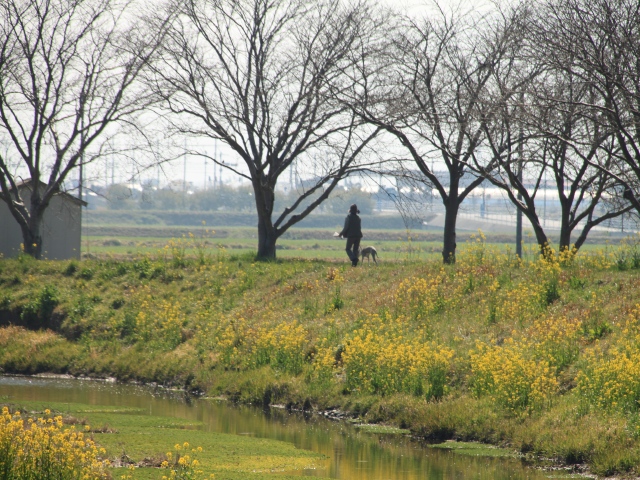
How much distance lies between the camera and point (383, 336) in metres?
18.5

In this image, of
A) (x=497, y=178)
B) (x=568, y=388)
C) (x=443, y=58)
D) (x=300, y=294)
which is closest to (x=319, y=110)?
(x=443, y=58)

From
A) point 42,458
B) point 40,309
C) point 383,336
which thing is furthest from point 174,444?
point 40,309

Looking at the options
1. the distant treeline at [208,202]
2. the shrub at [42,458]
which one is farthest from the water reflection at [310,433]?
the distant treeline at [208,202]

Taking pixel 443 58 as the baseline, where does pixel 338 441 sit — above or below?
below

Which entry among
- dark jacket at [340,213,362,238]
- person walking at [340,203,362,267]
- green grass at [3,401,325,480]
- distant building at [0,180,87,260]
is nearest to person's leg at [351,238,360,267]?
person walking at [340,203,362,267]

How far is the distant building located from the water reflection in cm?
1437

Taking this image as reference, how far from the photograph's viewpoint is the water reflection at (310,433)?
12141mm

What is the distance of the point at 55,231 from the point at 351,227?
14368 millimetres

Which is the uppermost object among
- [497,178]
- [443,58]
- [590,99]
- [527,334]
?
[443,58]

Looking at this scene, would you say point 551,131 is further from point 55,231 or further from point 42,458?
point 55,231

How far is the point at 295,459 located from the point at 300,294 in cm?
1116

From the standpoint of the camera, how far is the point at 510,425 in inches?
547

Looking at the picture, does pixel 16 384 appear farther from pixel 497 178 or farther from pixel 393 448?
pixel 497 178

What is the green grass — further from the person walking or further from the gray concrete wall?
the gray concrete wall
